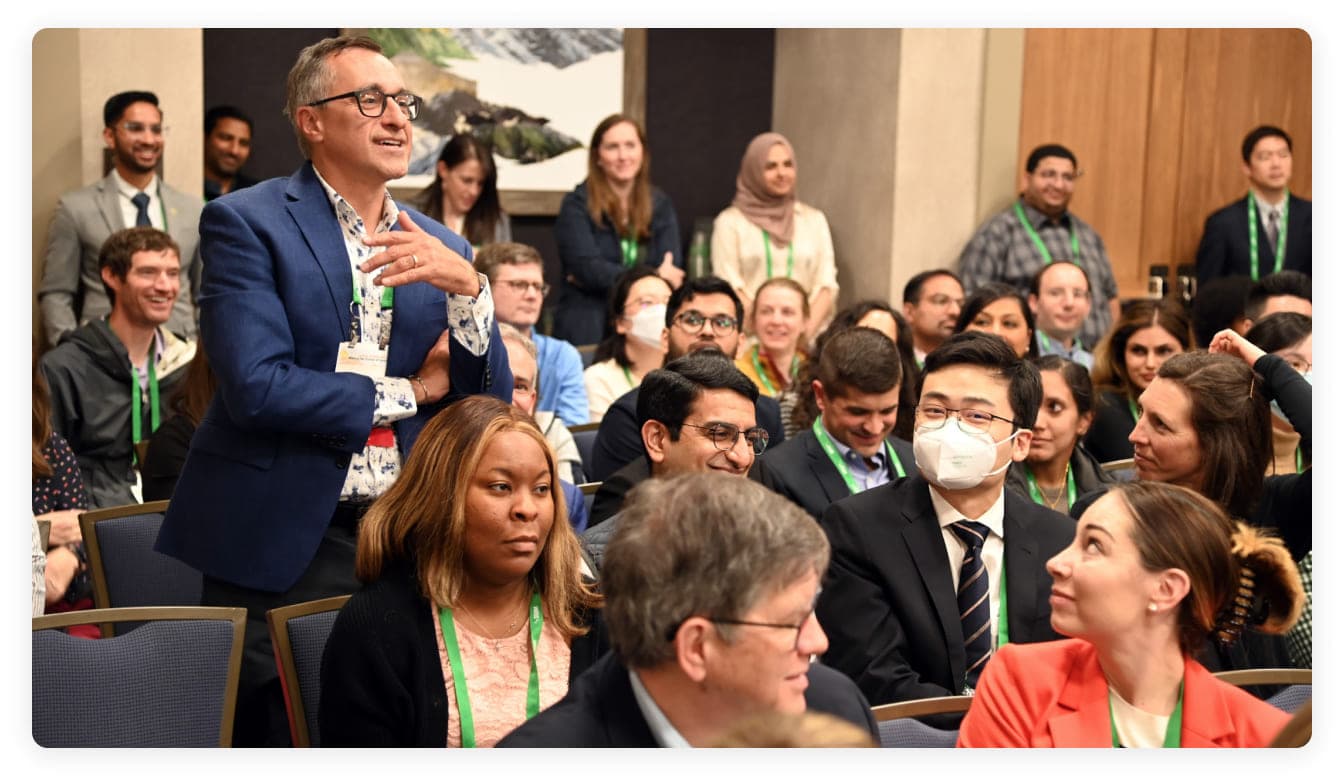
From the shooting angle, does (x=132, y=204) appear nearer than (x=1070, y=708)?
No

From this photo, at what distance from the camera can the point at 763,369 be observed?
5328 millimetres

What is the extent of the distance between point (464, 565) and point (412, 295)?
50 centimetres

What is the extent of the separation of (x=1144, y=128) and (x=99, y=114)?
14.5 ft

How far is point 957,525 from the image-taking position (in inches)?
117

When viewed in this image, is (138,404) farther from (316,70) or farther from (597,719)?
(597,719)

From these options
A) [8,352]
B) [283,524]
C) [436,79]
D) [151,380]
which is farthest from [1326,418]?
[436,79]

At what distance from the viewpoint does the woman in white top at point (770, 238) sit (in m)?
6.68

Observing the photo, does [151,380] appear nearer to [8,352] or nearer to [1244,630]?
[8,352]

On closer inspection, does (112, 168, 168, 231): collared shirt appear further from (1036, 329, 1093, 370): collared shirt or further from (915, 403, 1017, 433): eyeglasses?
(915, 403, 1017, 433): eyeglasses

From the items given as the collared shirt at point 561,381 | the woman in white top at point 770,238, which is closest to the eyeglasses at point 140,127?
the collared shirt at point 561,381

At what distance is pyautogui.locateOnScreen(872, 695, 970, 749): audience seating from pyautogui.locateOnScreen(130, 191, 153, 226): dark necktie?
13.0 ft

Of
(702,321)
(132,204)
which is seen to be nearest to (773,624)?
(702,321)

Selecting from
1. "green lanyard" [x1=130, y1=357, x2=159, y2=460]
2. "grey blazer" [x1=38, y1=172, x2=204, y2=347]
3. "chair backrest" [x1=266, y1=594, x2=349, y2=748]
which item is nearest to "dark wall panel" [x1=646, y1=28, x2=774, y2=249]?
"grey blazer" [x1=38, y1=172, x2=204, y2=347]

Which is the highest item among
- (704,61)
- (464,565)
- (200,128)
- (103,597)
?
(704,61)
